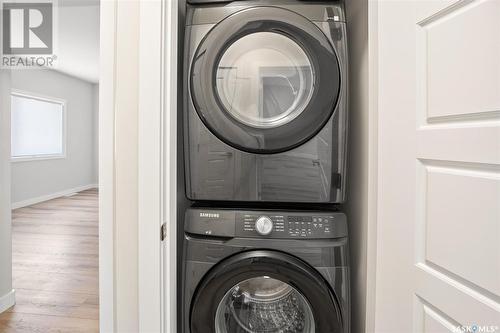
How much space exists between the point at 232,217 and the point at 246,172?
0.57 ft

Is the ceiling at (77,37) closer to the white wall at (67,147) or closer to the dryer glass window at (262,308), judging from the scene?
the white wall at (67,147)

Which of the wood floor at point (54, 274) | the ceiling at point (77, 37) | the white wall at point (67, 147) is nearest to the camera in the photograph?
the wood floor at point (54, 274)

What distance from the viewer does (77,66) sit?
17.4 ft

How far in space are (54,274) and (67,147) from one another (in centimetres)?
467

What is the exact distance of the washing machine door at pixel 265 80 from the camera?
100 cm

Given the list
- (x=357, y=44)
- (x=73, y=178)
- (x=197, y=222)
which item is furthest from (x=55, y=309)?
(x=73, y=178)

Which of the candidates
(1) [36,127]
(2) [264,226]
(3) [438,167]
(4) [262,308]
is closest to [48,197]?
(1) [36,127]

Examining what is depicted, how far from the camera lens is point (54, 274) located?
7.97ft
